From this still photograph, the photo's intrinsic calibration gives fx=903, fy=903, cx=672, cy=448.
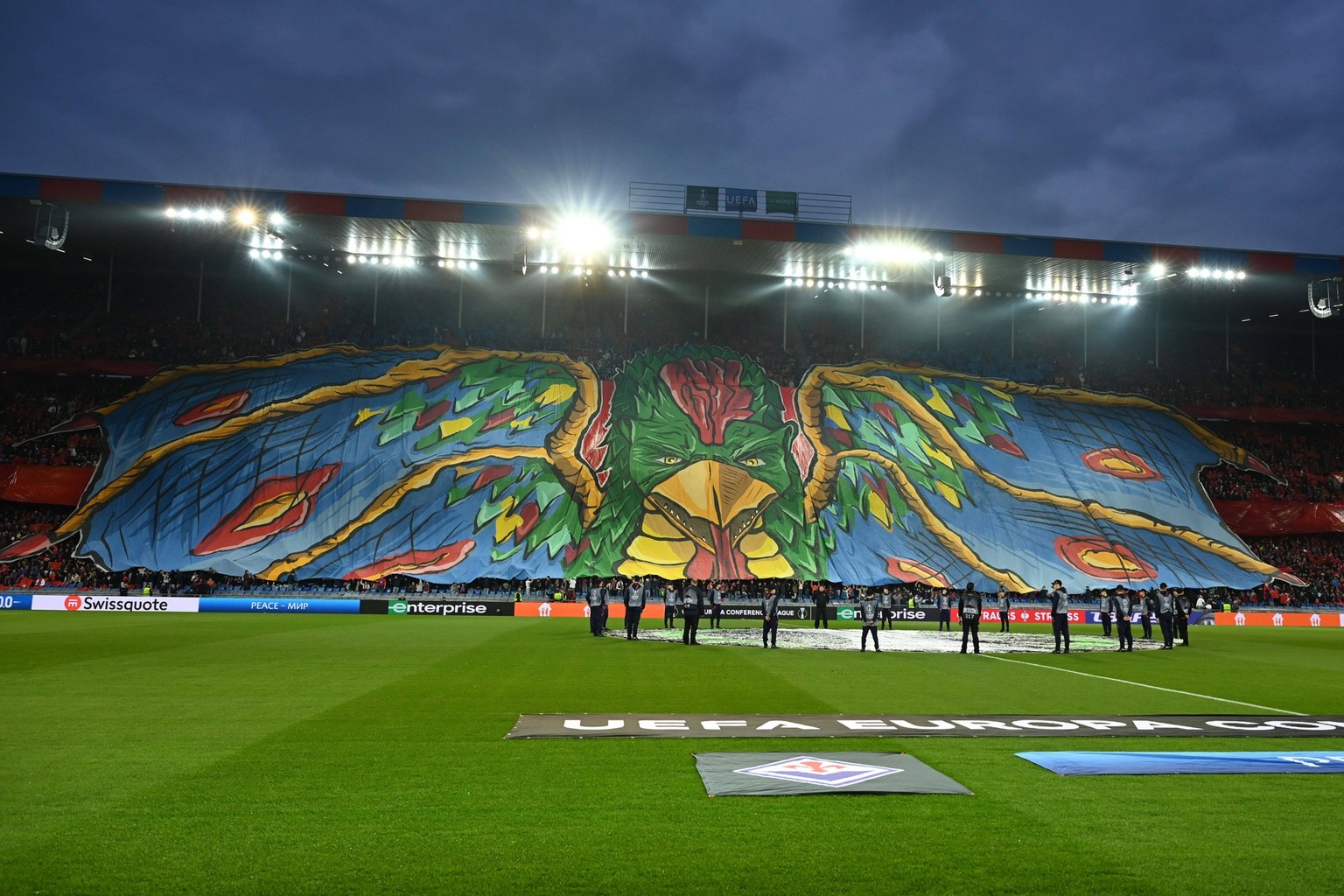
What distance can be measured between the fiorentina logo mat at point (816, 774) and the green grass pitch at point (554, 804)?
0.23 metres

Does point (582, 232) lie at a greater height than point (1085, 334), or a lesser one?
greater

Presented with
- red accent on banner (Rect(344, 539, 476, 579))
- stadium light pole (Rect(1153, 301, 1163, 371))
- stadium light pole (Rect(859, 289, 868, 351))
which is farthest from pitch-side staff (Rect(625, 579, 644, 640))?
stadium light pole (Rect(1153, 301, 1163, 371))

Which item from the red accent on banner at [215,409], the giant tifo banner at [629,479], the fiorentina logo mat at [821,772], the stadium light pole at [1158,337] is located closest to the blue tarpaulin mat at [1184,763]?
the fiorentina logo mat at [821,772]

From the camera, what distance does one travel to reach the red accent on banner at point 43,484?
43.9 m

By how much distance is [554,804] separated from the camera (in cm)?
766

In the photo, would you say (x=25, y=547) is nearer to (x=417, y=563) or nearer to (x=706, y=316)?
(x=417, y=563)

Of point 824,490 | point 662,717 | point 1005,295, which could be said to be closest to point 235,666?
point 662,717

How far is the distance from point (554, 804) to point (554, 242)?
43.3m

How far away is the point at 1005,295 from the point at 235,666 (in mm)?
51162

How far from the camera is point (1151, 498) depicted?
4812 cm

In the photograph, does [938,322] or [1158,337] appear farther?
[1158,337]

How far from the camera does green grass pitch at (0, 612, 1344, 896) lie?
234 inches

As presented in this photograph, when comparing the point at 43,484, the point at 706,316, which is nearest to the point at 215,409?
the point at 43,484

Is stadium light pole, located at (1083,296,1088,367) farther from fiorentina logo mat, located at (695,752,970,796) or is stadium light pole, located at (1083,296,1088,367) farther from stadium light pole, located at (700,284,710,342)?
fiorentina logo mat, located at (695,752,970,796)
